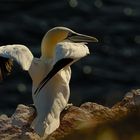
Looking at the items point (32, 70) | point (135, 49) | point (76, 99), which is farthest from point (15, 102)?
point (32, 70)

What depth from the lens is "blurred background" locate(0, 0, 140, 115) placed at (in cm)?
1285

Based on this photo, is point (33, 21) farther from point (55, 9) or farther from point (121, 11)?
point (121, 11)

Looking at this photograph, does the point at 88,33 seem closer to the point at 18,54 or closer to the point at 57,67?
the point at 18,54

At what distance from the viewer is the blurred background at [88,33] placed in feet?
42.2

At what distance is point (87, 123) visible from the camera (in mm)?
7430

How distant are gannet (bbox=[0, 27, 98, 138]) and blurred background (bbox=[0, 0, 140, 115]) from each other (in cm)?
416

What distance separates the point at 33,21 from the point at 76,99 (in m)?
2.64

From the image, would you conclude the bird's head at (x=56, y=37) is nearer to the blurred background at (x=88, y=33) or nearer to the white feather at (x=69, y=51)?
the white feather at (x=69, y=51)

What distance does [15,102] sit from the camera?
12.6m

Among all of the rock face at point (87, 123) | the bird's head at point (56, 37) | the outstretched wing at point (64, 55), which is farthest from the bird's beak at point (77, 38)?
the rock face at point (87, 123)

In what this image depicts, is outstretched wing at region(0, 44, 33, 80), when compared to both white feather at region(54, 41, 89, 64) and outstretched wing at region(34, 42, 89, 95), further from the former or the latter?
white feather at region(54, 41, 89, 64)

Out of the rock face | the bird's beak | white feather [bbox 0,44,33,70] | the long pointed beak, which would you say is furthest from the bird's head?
the long pointed beak

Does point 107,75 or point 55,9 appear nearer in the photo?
point 107,75

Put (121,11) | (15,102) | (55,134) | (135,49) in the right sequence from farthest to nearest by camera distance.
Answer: (121,11) → (135,49) → (15,102) → (55,134)
